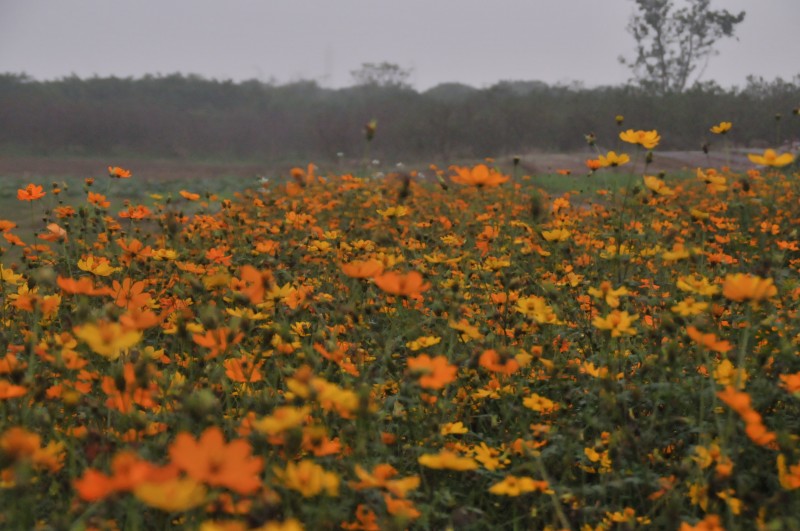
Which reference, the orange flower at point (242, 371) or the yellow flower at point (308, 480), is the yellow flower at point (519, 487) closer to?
the yellow flower at point (308, 480)

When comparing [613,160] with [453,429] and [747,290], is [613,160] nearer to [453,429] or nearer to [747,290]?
[747,290]

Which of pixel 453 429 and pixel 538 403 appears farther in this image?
pixel 538 403

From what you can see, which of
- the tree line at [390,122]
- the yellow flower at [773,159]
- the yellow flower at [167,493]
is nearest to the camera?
the yellow flower at [167,493]

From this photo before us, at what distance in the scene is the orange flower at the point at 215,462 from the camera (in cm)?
89

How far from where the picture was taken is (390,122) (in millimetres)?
20969

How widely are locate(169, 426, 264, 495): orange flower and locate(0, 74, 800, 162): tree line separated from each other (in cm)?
1791


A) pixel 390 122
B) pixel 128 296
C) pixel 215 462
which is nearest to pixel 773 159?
pixel 215 462

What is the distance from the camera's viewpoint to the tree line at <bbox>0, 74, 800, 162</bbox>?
20656mm

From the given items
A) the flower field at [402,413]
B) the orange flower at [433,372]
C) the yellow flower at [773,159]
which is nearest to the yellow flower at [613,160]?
the flower field at [402,413]

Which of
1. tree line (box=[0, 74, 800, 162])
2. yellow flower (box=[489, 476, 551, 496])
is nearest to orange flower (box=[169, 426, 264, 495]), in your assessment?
yellow flower (box=[489, 476, 551, 496])

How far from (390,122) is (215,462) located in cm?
2060

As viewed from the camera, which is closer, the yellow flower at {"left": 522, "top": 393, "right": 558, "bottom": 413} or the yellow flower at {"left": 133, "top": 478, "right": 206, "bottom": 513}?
the yellow flower at {"left": 133, "top": 478, "right": 206, "bottom": 513}

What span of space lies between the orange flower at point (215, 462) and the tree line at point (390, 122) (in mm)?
17910

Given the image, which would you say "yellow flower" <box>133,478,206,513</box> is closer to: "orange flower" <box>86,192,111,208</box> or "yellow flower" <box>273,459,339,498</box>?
"yellow flower" <box>273,459,339,498</box>
